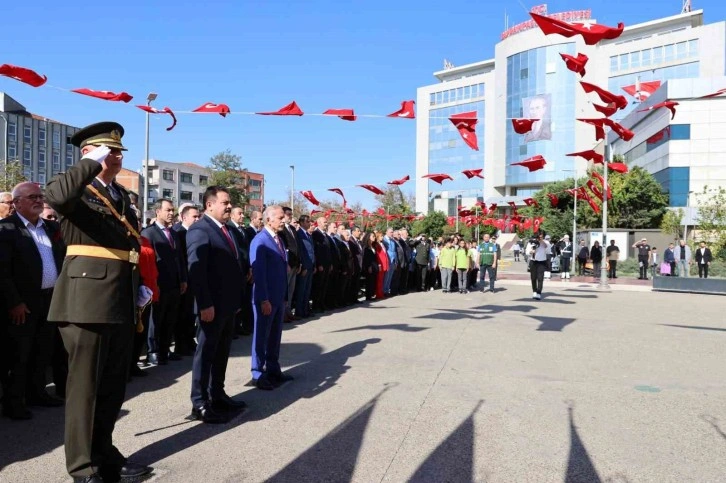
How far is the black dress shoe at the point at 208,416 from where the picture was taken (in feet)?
15.8

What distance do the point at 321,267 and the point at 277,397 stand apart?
6559 millimetres

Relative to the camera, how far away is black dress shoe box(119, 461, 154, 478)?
368 cm

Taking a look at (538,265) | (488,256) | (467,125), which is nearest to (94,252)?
(467,125)

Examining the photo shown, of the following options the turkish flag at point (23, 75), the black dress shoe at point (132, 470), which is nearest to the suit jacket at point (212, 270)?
the black dress shoe at point (132, 470)

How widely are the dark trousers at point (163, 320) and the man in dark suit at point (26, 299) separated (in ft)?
5.20

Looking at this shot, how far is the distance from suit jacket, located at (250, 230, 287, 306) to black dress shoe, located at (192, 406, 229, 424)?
1.32 m

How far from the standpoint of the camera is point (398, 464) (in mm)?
3961

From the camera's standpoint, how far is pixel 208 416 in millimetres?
4812

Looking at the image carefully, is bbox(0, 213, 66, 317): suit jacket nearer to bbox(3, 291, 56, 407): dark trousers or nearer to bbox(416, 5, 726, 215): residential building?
bbox(3, 291, 56, 407): dark trousers

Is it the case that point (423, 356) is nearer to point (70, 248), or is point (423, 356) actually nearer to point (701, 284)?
point (70, 248)

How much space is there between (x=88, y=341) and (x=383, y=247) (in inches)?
522

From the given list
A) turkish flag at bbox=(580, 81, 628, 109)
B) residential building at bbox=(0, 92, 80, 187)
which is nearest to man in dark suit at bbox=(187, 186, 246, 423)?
turkish flag at bbox=(580, 81, 628, 109)

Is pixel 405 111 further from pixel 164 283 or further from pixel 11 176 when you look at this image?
pixel 11 176

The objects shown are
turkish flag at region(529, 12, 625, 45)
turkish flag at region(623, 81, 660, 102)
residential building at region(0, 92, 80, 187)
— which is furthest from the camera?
residential building at region(0, 92, 80, 187)
